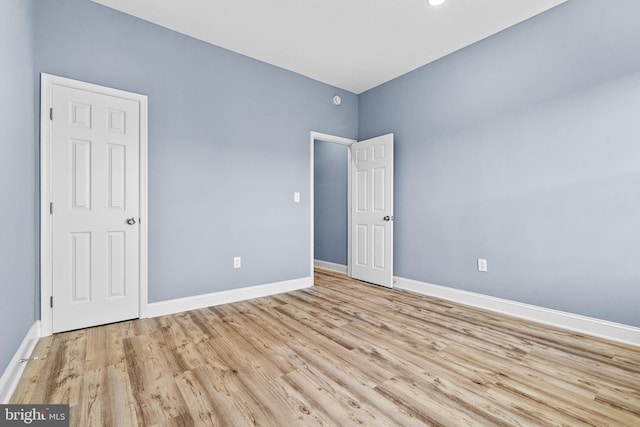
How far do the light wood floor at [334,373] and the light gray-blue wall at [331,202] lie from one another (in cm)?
234

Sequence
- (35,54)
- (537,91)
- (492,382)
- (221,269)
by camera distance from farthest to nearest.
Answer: (221,269) < (537,91) < (35,54) < (492,382)

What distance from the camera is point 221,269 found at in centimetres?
332

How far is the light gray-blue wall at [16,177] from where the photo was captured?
163cm

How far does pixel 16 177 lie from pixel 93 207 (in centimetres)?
73

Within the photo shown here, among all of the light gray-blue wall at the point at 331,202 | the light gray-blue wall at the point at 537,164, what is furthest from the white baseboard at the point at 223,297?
the light gray-blue wall at the point at 537,164

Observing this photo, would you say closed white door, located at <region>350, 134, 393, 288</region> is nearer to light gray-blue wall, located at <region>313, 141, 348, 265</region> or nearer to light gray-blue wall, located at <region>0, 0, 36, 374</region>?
light gray-blue wall, located at <region>313, 141, 348, 265</region>

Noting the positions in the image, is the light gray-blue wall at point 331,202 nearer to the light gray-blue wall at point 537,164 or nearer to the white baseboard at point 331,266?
the white baseboard at point 331,266

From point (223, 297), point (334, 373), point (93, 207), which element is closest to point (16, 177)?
point (93, 207)

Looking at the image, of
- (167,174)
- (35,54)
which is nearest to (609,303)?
(167,174)

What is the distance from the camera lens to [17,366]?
5.90 ft

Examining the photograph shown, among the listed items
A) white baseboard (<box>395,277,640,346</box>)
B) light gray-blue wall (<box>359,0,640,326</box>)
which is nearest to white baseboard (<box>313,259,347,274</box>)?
light gray-blue wall (<box>359,0,640,326</box>)

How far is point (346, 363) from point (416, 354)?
537 mm

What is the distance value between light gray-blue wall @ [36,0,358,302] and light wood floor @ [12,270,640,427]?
2.55 feet

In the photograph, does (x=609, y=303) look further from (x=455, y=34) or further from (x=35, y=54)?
(x=35, y=54)
